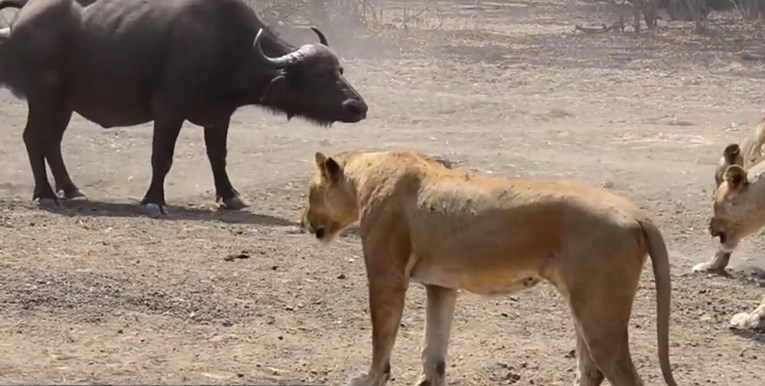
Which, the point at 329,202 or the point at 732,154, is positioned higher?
the point at 329,202

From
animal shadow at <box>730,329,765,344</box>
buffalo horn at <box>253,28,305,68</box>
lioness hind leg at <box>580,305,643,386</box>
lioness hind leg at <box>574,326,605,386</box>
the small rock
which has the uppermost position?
lioness hind leg at <box>580,305,643,386</box>

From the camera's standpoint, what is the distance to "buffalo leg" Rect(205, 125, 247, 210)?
1365cm

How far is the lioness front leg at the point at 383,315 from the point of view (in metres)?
7.37

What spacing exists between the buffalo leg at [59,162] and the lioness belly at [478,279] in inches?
288

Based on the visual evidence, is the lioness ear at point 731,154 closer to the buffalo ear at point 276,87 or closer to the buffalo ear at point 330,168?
the buffalo ear at point 330,168

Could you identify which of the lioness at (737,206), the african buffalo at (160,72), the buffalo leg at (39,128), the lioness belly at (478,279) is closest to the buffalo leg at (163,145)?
the african buffalo at (160,72)

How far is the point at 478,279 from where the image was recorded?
7.19 metres

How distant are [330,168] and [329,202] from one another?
178 millimetres

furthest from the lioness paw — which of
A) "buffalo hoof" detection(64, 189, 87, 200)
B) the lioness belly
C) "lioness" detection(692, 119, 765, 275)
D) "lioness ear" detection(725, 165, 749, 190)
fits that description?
"buffalo hoof" detection(64, 189, 87, 200)

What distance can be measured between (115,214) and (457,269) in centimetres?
608

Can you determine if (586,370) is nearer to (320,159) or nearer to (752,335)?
(320,159)

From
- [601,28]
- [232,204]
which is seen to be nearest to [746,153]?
[232,204]

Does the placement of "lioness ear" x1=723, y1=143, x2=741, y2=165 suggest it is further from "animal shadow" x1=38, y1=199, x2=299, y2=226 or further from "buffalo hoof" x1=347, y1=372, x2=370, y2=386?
"buffalo hoof" x1=347, y1=372, x2=370, y2=386

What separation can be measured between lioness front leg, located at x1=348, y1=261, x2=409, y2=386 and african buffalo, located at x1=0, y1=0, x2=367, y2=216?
20.4ft
